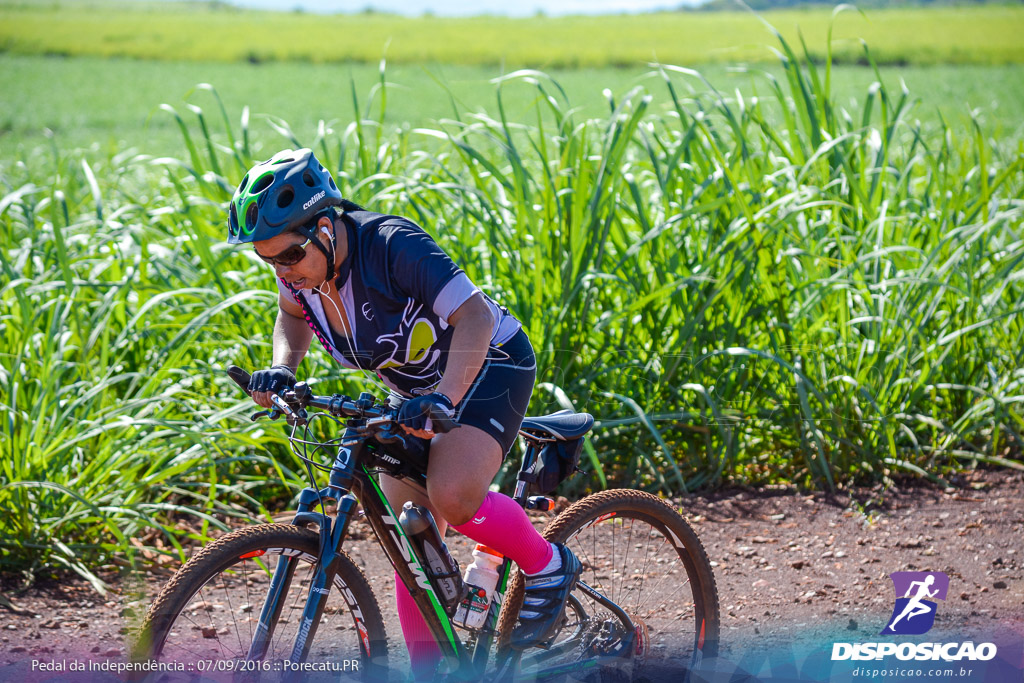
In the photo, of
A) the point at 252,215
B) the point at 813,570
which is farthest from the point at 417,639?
the point at 813,570

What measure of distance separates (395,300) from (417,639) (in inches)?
31.4

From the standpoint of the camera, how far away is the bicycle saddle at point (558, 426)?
2.07 metres

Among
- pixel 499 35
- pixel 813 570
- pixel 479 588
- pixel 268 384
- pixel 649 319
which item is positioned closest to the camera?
pixel 268 384

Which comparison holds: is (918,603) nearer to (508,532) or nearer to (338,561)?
(508,532)

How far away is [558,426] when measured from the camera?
2.09m

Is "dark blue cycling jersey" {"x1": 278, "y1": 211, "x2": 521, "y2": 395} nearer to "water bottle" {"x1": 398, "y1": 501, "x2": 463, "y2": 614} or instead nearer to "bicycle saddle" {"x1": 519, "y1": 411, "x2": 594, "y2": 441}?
"bicycle saddle" {"x1": 519, "y1": 411, "x2": 594, "y2": 441}

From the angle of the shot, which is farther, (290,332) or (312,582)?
(290,332)

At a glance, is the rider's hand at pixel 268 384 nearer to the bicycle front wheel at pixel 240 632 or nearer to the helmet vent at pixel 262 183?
the bicycle front wheel at pixel 240 632

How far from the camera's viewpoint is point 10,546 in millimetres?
2752

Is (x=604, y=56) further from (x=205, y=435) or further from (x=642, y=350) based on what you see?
(x=205, y=435)

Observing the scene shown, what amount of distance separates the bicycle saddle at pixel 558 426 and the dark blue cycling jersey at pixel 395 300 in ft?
0.65

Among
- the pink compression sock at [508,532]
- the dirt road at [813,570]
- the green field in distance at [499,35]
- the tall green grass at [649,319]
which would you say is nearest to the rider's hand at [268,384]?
the pink compression sock at [508,532]

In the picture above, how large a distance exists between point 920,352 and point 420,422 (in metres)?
2.71

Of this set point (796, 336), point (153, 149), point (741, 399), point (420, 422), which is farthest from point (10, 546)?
point (153, 149)
